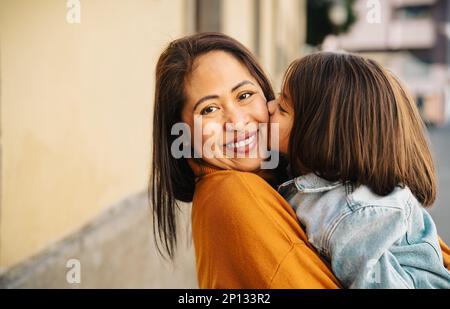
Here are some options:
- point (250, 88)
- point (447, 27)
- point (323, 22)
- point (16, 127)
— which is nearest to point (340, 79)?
point (250, 88)

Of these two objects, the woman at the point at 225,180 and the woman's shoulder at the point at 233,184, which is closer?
the woman at the point at 225,180

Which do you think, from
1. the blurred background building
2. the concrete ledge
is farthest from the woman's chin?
the concrete ledge

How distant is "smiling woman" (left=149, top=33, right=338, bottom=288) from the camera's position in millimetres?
1252

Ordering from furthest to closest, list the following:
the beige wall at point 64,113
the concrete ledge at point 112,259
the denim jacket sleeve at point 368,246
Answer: the concrete ledge at point 112,259, the beige wall at point 64,113, the denim jacket sleeve at point 368,246

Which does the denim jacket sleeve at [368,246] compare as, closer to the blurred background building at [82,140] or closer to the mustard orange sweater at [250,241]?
the mustard orange sweater at [250,241]

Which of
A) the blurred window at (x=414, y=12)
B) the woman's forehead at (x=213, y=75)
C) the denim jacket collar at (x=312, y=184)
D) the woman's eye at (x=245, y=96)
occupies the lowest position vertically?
the denim jacket collar at (x=312, y=184)

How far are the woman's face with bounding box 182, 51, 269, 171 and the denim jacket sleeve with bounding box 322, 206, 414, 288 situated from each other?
1.49 feet

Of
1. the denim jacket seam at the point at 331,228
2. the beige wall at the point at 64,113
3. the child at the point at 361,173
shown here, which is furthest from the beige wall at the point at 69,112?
the denim jacket seam at the point at 331,228

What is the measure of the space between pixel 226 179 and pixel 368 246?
44cm

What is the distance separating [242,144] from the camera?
5.24 feet

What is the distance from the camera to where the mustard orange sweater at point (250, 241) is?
1229 mm

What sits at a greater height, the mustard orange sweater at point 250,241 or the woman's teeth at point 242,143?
the woman's teeth at point 242,143

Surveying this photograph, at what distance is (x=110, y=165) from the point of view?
3.39m

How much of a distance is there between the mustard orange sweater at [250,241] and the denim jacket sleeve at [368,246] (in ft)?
0.18
